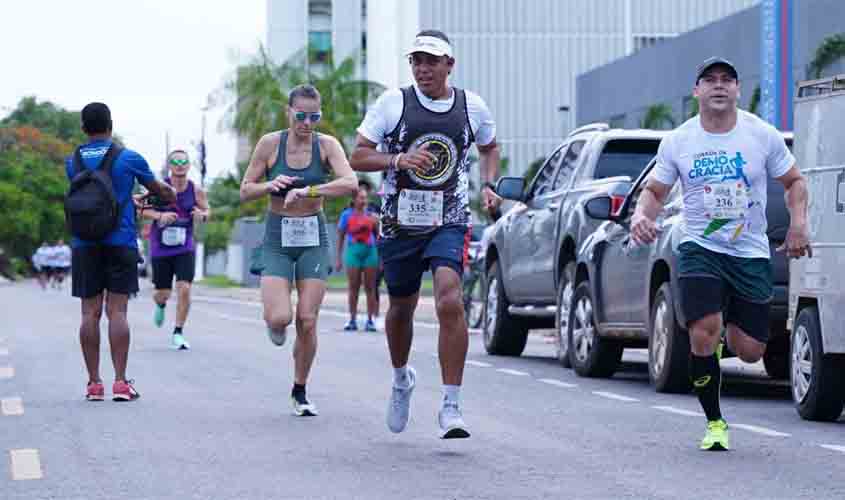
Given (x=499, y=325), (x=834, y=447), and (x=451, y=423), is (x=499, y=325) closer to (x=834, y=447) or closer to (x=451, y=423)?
(x=834, y=447)

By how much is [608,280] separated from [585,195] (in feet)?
4.38

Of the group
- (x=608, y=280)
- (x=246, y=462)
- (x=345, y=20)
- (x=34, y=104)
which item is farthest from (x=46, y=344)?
(x=34, y=104)

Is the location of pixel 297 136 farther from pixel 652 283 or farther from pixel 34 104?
pixel 34 104

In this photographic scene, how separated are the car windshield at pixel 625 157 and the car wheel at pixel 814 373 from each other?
486 centimetres

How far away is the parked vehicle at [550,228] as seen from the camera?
1625 centimetres

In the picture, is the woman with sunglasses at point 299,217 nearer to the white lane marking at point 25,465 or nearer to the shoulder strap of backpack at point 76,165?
the shoulder strap of backpack at point 76,165

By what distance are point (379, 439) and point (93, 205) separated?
3.09 meters

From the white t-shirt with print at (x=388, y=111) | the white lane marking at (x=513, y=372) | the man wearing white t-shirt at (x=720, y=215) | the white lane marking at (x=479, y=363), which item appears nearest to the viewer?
the man wearing white t-shirt at (x=720, y=215)

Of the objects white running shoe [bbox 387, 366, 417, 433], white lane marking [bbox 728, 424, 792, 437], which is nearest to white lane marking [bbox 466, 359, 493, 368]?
white lane marking [bbox 728, 424, 792, 437]

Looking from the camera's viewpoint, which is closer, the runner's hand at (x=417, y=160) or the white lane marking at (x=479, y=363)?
the runner's hand at (x=417, y=160)

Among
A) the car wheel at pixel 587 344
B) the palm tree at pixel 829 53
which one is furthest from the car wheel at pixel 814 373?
the palm tree at pixel 829 53

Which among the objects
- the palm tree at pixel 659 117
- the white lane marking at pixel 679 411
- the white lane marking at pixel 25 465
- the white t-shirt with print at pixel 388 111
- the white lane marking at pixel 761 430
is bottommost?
the white lane marking at pixel 679 411

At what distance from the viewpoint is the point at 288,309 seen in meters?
11.6

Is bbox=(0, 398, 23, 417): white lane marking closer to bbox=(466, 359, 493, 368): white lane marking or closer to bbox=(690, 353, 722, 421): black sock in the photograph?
bbox=(690, 353, 722, 421): black sock
